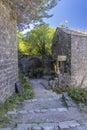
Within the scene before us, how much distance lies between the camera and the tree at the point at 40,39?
2020 cm

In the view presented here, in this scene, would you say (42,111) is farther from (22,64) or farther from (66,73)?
(22,64)

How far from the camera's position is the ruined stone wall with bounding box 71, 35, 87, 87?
13.0 meters

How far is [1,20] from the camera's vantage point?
20.5 ft

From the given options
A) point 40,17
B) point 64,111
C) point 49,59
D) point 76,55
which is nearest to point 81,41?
point 76,55

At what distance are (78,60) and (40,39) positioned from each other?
26.0 feet

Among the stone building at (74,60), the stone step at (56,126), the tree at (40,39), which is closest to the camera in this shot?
the stone step at (56,126)

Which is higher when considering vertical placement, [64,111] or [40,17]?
[40,17]

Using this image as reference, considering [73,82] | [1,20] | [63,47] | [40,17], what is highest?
[40,17]

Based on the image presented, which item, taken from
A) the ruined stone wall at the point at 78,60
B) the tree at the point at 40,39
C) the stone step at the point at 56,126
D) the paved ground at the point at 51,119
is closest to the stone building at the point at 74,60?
the ruined stone wall at the point at 78,60

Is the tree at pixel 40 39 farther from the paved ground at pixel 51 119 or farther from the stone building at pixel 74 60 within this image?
the paved ground at pixel 51 119

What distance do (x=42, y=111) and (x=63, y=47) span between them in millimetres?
9539

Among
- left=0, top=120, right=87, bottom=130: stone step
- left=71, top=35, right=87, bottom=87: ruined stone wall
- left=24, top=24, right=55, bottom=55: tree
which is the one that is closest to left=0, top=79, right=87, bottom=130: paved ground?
left=0, top=120, right=87, bottom=130: stone step

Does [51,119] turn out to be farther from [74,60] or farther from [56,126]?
[74,60]

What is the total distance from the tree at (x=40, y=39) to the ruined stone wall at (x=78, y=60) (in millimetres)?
7526
